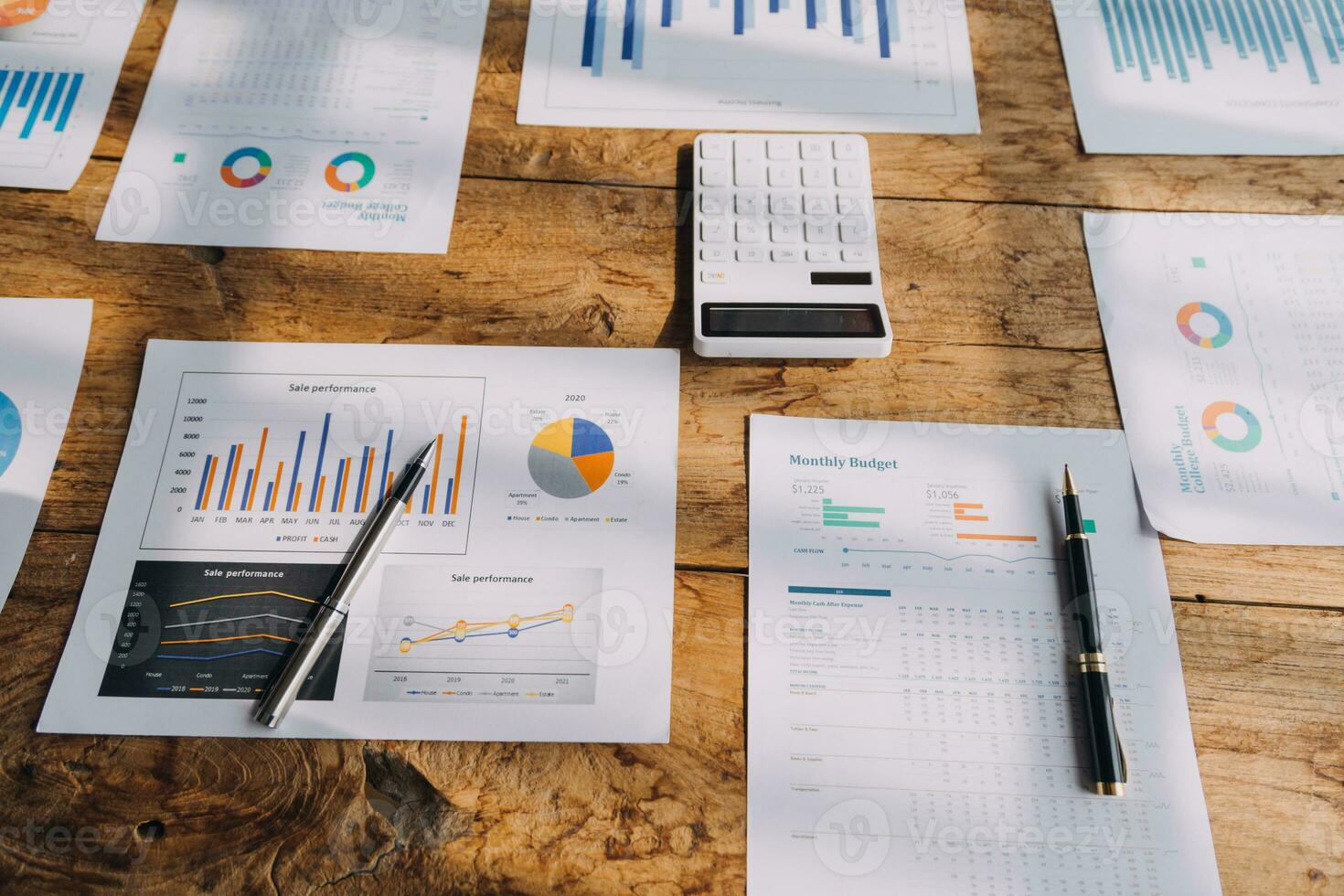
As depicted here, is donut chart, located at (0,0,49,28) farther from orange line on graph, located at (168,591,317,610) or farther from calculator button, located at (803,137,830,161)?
calculator button, located at (803,137,830,161)

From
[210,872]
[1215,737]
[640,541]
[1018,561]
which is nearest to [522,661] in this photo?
[640,541]

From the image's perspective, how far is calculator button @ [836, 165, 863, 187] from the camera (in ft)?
2.42

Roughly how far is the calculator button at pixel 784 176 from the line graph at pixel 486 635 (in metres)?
0.39

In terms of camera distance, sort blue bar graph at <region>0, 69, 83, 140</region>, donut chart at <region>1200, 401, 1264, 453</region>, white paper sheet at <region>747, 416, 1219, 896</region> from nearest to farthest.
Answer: white paper sheet at <region>747, 416, 1219, 896</region> < donut chart at <region>1200, 401, 1264, 453</region> < blue bar graph at <region>0, 69, 83, 140</region>

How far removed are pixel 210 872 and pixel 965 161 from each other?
0.86 m

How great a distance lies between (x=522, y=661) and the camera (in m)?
0.60

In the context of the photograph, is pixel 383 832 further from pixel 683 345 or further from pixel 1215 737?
pixel 1215 737

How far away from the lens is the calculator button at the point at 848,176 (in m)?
0.74

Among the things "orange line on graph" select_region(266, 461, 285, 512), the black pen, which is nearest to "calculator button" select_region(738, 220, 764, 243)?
the black pen

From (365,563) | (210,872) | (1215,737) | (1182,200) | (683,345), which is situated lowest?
(210,872)

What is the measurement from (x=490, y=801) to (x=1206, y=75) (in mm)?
941

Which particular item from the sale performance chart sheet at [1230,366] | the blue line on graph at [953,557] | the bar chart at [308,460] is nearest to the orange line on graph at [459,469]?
the bar chart at [308,460]

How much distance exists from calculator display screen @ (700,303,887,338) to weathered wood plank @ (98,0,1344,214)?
6.1 inches

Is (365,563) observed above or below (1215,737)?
above
